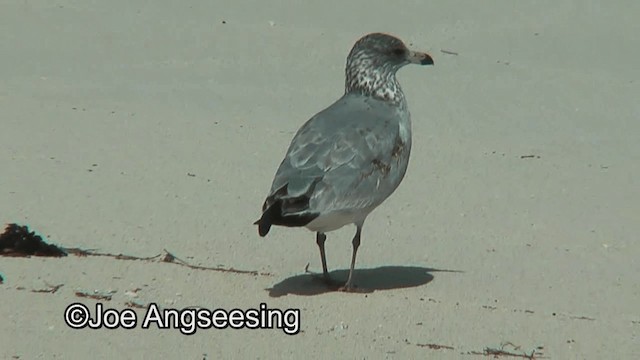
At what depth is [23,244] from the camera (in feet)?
21.5

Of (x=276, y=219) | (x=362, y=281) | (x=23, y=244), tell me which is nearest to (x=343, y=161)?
(x=276, y=219)

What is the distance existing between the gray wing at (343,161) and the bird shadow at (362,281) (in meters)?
0.38

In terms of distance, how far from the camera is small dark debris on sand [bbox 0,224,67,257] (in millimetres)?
6547

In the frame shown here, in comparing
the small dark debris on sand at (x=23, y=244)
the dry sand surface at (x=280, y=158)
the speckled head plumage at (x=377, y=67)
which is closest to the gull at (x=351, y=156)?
the speckled head plumage at (x=377, y=67)

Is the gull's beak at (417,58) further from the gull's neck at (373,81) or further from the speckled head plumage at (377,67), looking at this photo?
the gull's neck at (373,81)

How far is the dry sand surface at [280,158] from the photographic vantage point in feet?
19.5

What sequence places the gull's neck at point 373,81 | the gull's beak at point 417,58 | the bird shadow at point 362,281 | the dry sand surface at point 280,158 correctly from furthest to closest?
the gull's beak at point 417,58 → the gull's neck at point 373,81 → the bird shadow at point 362,281 → the dry sand surface at point 280,158

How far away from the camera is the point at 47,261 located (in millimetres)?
6484

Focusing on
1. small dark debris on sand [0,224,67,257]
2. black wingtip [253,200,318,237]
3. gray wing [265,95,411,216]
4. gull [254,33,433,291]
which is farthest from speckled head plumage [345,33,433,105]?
small dark debris on sand [0,224,67,257]

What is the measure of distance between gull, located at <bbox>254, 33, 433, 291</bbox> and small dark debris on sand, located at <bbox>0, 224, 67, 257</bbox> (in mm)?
993

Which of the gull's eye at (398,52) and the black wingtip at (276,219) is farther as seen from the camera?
the gull's eye at (398,52)

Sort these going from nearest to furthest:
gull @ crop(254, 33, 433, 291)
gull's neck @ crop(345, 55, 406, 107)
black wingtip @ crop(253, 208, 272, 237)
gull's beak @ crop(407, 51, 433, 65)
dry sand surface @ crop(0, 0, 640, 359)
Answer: dry sand surface @ crop(0, 0, 640, 359), black wingtip @ crop(253, 208, 272, 237), gull @ crop(254, 33, 433, 291), gull's neck @ crop(345, 55, 406, 107), gull's beak @ crop(407, 51, 433, 65)

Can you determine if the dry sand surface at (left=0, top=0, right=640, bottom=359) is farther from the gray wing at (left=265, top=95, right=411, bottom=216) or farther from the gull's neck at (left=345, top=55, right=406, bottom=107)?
the gull's neck at (left=345, top=55, right=406, bottom=107)

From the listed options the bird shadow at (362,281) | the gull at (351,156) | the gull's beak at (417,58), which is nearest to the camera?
the gull at (351,156)
